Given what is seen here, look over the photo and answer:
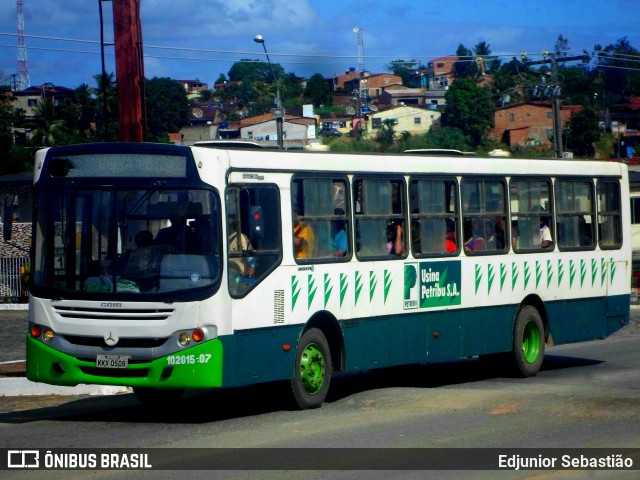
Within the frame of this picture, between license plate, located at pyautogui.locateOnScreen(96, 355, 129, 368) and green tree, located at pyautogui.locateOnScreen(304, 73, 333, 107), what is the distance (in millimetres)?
141848

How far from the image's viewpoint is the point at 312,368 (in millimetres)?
13023

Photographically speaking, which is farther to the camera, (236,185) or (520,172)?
(520,172)

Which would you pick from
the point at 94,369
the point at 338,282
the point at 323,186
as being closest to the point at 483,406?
the point at 338,282

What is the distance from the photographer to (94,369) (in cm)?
1184

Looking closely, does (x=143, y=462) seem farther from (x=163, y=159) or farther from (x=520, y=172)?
(x=520, y=172)

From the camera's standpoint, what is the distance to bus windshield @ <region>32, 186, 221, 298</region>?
11.7 meters

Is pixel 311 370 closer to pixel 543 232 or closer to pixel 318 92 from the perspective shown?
→ pixel 543 232

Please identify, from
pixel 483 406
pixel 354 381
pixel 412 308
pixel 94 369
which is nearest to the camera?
pixel 94 369

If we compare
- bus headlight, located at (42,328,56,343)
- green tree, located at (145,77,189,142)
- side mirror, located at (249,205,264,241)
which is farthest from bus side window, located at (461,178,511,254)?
green tree, located at (145,77,189,142)

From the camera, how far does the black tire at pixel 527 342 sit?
16505mm

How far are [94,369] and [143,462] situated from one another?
94.8 inches

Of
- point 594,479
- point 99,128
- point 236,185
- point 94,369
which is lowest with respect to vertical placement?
point 594,479

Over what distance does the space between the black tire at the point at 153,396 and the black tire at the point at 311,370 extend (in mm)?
1702

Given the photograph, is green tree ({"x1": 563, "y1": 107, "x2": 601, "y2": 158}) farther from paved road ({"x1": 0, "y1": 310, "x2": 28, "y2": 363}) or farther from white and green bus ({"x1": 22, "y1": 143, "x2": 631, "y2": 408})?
white and green bus ({"x1": 22, "y1": 143, "x2": 631, "y2": 408})
